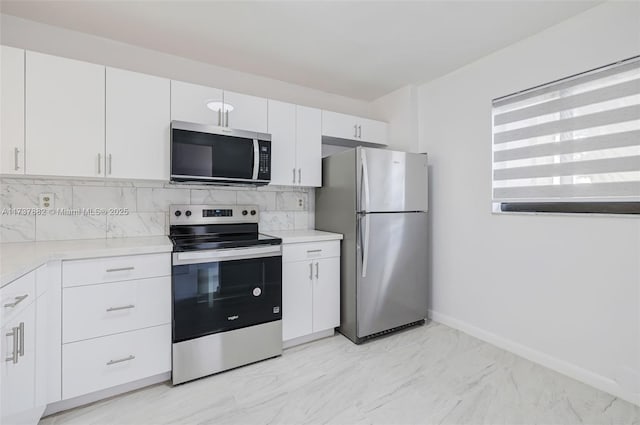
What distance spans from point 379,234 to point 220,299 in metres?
1.37

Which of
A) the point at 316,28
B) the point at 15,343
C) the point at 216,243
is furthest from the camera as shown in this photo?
the point at 316,28

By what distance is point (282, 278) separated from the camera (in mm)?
2344

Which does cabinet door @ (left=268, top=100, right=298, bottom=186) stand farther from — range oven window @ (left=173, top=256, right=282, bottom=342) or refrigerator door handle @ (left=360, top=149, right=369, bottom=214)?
range oven window @ (left=173, top=256, right=282, bottom=342)

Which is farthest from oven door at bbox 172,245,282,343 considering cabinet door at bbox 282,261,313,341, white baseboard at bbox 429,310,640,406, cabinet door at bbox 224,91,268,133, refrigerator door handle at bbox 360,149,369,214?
white baseboard at bbox 429,310,640,406

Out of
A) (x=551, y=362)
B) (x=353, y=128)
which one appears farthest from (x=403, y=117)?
(x=551, y=362)

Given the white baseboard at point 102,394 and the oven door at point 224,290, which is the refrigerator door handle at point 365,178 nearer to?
the oven door at point 224,290

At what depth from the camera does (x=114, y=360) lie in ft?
5.72

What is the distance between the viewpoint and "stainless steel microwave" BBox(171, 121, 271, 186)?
2.06 meters

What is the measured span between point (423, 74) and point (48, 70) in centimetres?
291

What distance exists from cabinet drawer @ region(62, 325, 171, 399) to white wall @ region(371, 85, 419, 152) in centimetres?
271

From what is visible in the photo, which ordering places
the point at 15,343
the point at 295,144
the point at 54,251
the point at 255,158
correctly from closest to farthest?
the point at 15,343 → the point at 54,251 → the point at 255,158 → the point at 295,144

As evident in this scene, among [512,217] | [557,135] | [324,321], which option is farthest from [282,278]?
[557,135]

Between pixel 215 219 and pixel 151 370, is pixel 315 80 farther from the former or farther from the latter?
pixel 151 370

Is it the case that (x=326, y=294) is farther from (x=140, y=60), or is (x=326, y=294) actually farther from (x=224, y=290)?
(x=140, y=60)
